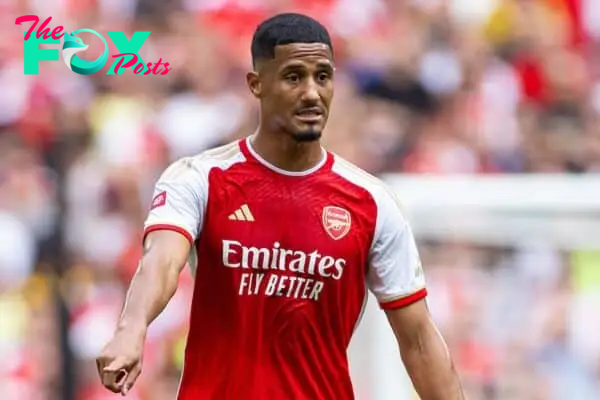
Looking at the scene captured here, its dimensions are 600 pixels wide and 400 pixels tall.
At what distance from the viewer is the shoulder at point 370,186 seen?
6.14 meters

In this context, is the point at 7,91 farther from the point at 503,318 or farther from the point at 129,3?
the point at 503,318

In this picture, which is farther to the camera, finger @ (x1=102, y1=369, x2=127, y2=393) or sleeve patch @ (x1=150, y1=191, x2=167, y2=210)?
sleeve patch @ (x1=150, y1=191, x2=167, y2=210)

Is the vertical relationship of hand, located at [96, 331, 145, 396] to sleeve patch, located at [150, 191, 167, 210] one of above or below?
below

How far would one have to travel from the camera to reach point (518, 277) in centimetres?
1023

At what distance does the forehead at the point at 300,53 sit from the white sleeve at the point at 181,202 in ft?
1.65

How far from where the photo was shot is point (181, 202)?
5828 millimetres

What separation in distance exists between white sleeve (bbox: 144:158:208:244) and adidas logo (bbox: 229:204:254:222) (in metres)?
0.12

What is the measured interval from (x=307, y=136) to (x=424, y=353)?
971mm

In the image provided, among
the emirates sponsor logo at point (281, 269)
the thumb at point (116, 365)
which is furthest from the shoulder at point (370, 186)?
the thumb at point (116, 365)

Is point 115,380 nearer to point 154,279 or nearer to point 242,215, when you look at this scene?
point 154,279

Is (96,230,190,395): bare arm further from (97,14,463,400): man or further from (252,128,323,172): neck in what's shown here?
(252,128,323,172): neck

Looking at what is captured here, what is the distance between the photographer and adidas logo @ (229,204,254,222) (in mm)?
5957

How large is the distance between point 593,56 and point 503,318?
404 centimetres

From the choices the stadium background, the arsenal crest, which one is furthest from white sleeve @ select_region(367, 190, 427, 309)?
the stadium background
